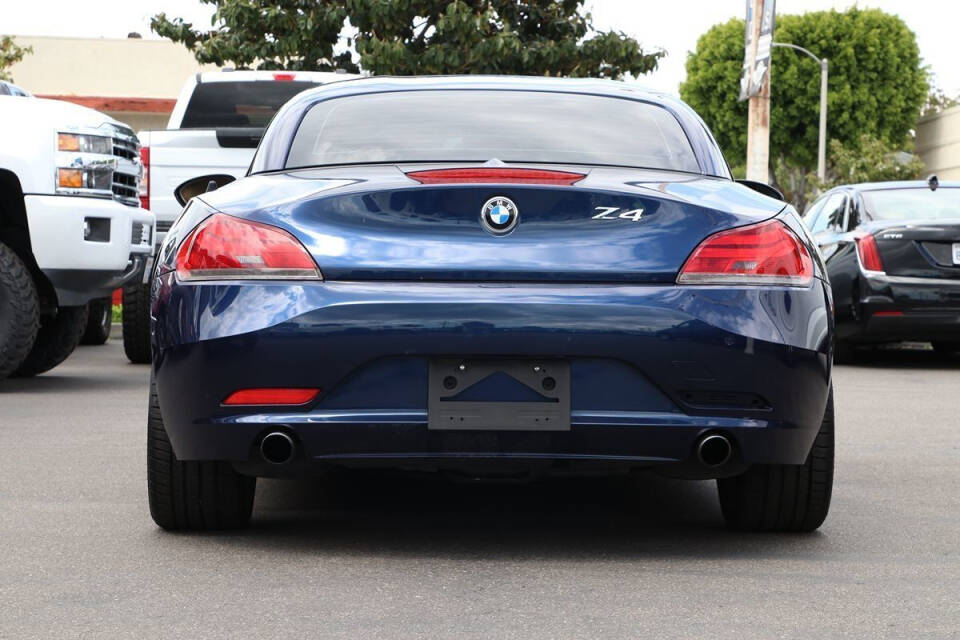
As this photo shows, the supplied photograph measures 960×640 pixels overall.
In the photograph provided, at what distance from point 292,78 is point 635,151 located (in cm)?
836

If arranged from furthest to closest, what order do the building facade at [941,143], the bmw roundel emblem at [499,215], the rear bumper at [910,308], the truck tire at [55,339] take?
the building facade at [941,143], the rear bumper at [910,308], the truck tire at [55,339], the bmw roundel emblem at [499,215]

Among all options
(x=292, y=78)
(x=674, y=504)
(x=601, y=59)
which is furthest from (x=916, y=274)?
(x=601, y=59)

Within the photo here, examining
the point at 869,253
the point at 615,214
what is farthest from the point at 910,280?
the point at 615,214

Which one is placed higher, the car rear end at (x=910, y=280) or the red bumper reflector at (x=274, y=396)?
the red bumper reflector at (x=274, y=396)

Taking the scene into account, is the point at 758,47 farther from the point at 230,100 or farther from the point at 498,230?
the point at 498,230

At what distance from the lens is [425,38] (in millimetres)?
26359

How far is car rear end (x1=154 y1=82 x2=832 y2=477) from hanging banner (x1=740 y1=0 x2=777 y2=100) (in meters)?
17.7

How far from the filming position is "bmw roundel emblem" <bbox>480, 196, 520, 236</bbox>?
15.0ft

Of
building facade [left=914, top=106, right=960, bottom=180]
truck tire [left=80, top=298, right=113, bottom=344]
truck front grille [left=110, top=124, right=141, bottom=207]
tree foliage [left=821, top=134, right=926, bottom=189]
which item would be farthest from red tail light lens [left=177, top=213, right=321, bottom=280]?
building facade [left=914, top=106, right=960, bottom=180]

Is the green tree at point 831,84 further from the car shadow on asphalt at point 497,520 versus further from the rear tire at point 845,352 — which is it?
the car shadow on asphalt at point 497,520

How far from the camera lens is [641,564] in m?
4.75

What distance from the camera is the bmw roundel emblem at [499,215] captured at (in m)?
4.57

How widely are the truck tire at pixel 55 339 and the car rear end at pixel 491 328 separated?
20.3ft

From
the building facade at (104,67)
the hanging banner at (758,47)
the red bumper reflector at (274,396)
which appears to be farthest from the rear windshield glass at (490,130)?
the building facade at (104,67)
